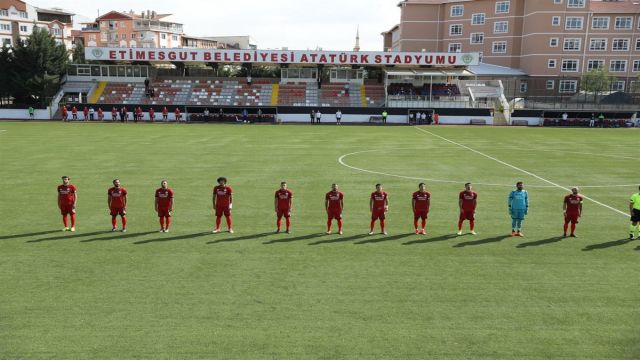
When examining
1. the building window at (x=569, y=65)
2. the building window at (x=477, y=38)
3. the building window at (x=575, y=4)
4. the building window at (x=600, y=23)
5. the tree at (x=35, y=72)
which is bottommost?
the tree at (x=35, y=72)

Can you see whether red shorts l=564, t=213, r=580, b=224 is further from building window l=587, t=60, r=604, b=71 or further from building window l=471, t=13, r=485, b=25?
building window l=471, t=13, r=485, b=25

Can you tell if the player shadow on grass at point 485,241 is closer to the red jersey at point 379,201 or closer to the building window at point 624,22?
the red jersey at point 379,201

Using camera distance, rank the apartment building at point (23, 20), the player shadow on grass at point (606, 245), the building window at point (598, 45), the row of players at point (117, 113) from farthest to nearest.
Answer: the apartment building at point (23, 20)
the building window at point (598, 45)
the row of players at point (117, 113)
the player shadow on grass at point (606, 245)

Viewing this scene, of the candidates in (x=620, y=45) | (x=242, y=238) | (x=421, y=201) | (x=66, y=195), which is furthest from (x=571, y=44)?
(x=66, y=195)

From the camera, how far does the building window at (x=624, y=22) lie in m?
75.8

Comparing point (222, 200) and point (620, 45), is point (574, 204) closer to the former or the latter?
point (222, 200)

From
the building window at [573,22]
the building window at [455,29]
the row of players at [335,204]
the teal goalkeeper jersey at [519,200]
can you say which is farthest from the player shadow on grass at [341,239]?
the building window at [455,29]

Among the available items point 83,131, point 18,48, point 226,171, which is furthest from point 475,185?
point 18,48

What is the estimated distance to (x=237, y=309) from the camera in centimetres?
938

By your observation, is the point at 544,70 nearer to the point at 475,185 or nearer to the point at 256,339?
the point at 475,185

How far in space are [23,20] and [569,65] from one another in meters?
100

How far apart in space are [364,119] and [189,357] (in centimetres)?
4997

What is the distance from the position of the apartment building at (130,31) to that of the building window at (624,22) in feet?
313

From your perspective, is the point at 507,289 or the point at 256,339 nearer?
the point at 256,339
